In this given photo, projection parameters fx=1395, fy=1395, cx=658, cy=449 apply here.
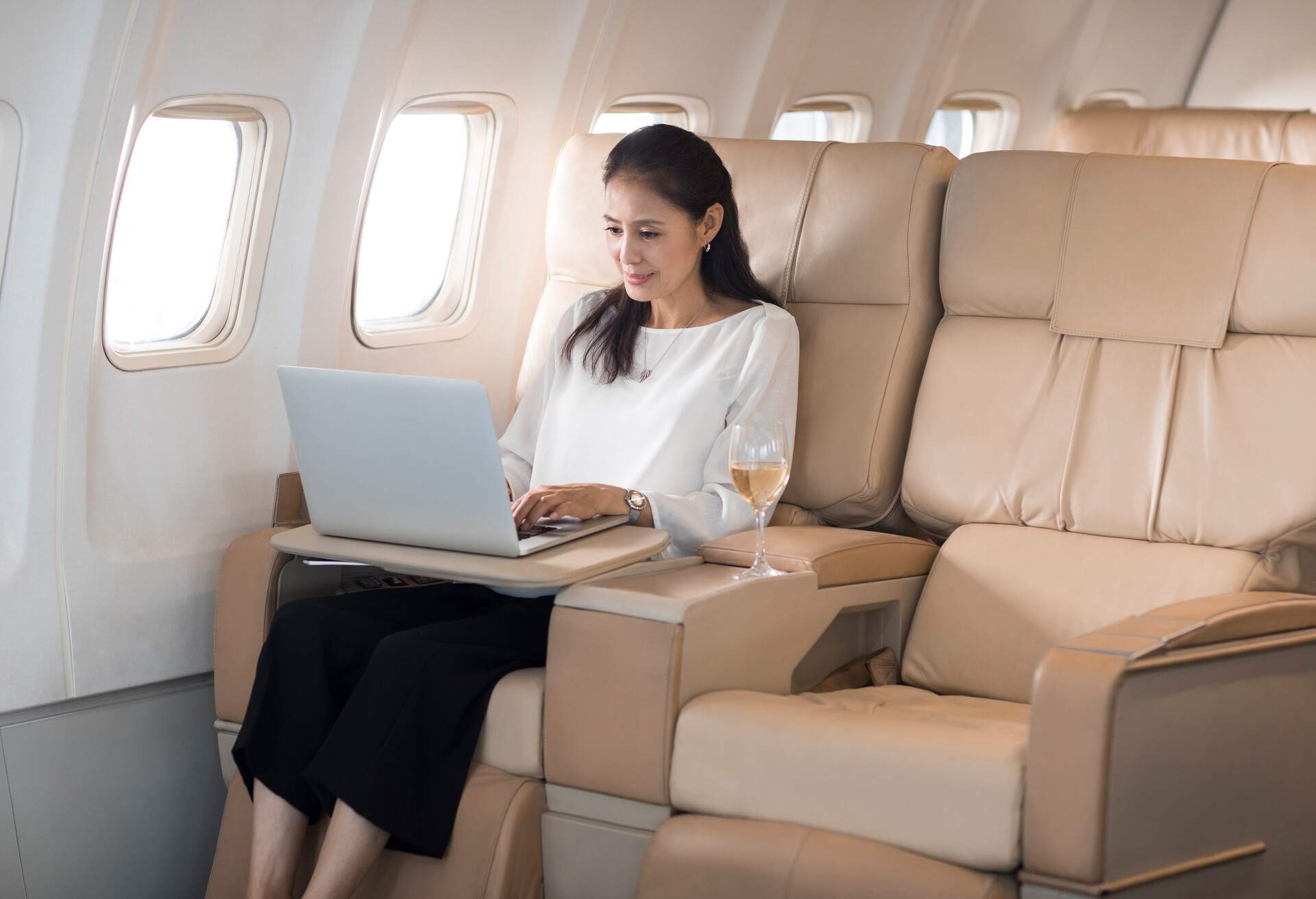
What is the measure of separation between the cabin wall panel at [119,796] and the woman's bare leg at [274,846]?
761 mm

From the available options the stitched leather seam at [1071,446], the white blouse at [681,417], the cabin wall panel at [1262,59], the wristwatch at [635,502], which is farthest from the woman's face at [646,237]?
the cabin wall panel at [1262,59]

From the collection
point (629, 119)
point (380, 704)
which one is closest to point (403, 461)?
point (380, 704)

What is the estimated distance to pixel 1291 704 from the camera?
209 centimetres

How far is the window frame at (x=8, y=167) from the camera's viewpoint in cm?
271

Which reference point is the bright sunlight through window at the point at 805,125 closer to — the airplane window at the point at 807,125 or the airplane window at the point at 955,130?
the airplane window at the point at 807,125

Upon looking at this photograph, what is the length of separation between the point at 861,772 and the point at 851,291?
1246 mm

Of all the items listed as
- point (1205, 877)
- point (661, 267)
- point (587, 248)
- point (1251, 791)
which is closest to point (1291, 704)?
point (1251, 791)

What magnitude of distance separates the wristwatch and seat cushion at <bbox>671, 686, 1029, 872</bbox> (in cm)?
47

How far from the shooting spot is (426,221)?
3721 millimetres

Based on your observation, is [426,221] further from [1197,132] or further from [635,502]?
[1197,132]

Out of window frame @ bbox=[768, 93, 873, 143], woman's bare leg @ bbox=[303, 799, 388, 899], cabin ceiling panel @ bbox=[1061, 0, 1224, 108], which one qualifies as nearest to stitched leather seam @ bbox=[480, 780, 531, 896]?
woman's bare leg @ bbox=[303, 799, 388, 899]

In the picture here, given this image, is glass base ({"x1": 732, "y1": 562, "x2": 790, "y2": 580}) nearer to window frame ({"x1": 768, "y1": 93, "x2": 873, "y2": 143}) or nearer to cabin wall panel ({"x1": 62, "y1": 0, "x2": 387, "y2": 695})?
cabin wall panel ({"x1": 62, "y1": 0, "x2": 387, "y2": 695})

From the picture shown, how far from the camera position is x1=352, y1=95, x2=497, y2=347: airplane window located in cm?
360

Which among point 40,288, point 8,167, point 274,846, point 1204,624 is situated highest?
point 8,167
